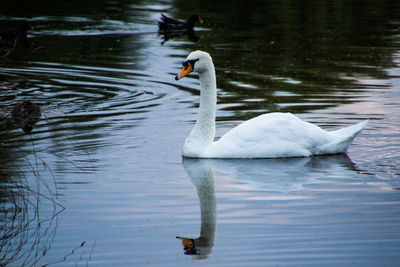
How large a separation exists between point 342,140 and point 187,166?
2193mm

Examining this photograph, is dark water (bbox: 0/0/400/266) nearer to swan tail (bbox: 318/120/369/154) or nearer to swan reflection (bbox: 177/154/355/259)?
swan reflection (bbox: 177/154/355/259)

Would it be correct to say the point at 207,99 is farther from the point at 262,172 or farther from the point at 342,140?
the point at 342,140

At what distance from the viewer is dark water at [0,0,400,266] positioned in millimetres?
6762

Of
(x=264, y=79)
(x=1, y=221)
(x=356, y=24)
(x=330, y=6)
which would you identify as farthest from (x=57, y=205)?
(x=330, y=6)

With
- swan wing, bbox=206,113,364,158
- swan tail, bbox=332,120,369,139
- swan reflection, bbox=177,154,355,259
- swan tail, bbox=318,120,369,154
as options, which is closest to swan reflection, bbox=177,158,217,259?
swan reflection, bbox=177,154,355,259

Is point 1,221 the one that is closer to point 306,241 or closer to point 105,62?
point 306,241

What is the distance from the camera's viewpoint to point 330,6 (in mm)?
35906

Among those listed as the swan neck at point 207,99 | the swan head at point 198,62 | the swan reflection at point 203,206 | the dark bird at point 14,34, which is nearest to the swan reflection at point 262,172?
the swan reflection at point 203,206

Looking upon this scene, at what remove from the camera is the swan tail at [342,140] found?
33.5 ft

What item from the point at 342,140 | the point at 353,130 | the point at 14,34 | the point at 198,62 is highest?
the point at 198,62

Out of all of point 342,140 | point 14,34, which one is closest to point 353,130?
point 342,140

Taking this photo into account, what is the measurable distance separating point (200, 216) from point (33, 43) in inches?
714

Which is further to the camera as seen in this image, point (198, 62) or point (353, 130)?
point (198, 62)

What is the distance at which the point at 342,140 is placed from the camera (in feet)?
33.6
